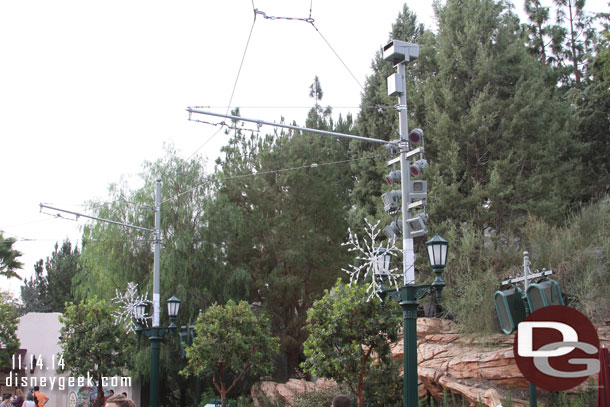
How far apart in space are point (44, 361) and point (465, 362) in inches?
942

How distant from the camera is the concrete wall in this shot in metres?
30.4

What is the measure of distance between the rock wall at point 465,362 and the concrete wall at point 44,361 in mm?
19200

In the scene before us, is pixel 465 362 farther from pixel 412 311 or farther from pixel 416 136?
pixel 416 136

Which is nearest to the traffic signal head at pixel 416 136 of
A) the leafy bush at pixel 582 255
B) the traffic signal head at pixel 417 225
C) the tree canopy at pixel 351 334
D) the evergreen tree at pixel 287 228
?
the traffic signal head at pixel 417 225

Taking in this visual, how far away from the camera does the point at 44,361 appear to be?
103ft

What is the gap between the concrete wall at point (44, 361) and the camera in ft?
99.8

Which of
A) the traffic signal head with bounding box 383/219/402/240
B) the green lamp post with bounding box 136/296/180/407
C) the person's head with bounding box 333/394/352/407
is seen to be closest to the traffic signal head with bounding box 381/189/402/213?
the traffic signal head with bounding box 383/219/402/240

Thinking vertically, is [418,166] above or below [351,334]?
above

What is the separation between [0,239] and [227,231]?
1346 centimetres

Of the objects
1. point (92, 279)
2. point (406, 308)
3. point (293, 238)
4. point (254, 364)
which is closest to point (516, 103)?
point (293, 238)

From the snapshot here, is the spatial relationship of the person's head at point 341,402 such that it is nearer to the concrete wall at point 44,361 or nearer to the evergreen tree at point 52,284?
the concrete wall at point 44,361

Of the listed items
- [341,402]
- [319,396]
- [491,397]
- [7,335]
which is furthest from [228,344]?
[341,402]

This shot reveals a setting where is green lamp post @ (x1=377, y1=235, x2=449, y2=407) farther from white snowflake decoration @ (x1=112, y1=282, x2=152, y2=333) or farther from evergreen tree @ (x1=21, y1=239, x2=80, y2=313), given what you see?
evergreen tree @ (x1=21, y1=239, x2=80, y2=313)

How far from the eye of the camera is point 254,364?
20.7m
